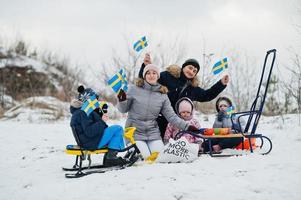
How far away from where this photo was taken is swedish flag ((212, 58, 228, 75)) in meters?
5.05

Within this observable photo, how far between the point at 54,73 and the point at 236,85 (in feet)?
39.2

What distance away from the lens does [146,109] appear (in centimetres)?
463

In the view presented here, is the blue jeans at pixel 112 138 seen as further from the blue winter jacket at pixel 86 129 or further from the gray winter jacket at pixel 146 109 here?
the gray winter jacket at pixel 146 109

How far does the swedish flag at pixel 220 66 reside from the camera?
5.05 meters

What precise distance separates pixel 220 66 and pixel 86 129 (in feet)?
7.60

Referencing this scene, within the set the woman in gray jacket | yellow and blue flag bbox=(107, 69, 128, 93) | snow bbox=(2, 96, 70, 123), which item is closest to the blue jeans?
the woman in gray jacket

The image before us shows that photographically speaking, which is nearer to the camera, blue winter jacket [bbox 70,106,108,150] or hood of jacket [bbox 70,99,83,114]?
blue winter jacket [bbox 70,106,108,150]

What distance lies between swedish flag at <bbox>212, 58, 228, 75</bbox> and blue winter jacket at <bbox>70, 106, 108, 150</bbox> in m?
2.03

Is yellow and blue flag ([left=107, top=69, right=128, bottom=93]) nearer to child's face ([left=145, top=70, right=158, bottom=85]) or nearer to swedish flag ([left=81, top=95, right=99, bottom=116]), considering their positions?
child's face ([left=145, top=70, right=158, bottom=85])

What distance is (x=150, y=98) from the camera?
4.66 metres

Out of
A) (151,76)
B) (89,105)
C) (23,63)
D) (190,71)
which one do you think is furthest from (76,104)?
(23,63)

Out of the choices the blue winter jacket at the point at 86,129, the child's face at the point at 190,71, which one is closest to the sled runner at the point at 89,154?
the blue winter jacket at the point at 86,129

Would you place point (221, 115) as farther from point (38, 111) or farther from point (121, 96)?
point (38, 111)

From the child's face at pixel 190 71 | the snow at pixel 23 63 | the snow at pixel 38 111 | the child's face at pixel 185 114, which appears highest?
the snow at pixel 23 63
